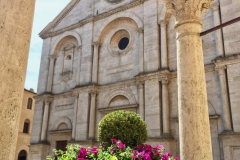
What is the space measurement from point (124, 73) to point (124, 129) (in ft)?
26.1

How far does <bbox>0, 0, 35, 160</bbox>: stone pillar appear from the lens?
309 centimetres

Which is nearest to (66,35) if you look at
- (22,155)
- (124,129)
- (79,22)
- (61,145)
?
(79,22)

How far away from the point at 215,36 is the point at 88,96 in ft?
27.9

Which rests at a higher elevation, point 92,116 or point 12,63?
point 92,116

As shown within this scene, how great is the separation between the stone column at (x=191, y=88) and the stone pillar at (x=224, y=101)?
6718 mm

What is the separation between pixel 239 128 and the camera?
416 inches

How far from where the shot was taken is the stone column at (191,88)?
14.9ft

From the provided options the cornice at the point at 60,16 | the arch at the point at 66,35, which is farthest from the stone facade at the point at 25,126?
the arch at the point at 66,35

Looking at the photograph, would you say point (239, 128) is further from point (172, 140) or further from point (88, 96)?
point (88, 96)

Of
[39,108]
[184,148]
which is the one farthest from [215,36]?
[39,108]

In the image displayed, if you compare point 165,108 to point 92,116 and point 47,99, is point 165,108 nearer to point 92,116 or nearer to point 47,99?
point 92,116

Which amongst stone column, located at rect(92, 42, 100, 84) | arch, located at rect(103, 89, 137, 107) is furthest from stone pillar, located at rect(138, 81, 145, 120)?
stone column, located at rect(92, 42, 100, 84)

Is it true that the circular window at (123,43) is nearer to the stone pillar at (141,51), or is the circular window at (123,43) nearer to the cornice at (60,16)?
the stone pillar at (141,51)

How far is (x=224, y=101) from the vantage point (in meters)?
11.3
